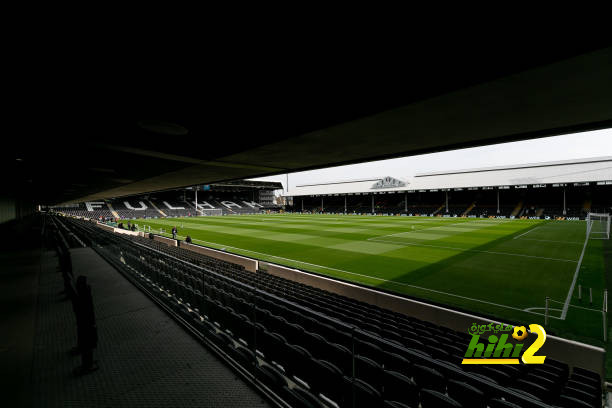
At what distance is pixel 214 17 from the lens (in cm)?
179

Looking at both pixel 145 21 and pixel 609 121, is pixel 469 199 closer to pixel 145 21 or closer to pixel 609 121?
pixel 609 121

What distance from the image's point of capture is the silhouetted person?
2988 mm

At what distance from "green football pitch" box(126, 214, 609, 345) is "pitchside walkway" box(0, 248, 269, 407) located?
21.6ft

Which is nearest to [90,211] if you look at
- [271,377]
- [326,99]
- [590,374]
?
[271,377]

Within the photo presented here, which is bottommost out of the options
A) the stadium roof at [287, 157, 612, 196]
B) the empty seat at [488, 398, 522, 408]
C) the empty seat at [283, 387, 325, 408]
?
the empty seat at [283, 387, 325, 408]

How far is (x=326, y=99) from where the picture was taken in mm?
3238

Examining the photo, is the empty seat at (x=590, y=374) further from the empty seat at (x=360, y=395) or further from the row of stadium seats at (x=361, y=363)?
the empty seat at (x=360, y=395)

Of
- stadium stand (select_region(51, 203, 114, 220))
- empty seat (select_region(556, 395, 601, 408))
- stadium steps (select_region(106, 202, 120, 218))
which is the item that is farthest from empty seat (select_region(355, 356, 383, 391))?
stadium stand (select_region(51, 203, 114, 220))

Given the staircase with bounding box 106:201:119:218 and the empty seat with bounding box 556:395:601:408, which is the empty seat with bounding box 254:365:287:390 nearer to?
the empty seat with bounding box 556:395:601:408

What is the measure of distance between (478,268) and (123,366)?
14.4 m

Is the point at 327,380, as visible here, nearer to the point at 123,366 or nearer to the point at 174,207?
the point at 123,366

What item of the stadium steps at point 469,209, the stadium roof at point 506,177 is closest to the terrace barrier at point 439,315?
A: the stadium roof at point 506,177

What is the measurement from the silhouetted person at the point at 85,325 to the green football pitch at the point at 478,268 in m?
7.72

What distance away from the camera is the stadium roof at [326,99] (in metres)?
2.33
